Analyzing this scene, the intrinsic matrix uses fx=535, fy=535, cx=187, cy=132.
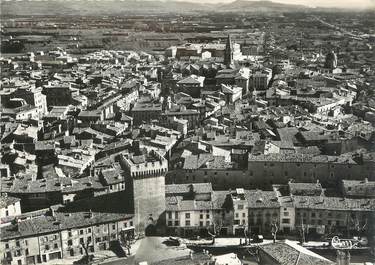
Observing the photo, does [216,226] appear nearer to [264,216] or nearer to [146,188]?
[264,216]

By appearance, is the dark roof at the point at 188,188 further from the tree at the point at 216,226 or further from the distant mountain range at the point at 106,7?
the distant mountain range at the point at 106,7

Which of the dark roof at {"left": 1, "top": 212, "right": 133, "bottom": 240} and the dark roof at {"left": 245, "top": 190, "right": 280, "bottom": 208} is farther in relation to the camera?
the dark roof at {"left": 245, "top": 190, "right": 280, "bottom": 208}

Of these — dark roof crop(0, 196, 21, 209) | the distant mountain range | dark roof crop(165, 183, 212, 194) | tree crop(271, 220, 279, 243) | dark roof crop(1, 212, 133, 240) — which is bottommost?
tree crop(271, 220, 279, 243)

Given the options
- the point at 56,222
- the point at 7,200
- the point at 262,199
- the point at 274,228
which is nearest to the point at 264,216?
the point at 274,228

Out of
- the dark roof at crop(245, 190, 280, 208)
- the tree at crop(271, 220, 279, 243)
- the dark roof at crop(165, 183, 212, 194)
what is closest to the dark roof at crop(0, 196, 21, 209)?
the dark roof at crop(165, 183, 212, 194)

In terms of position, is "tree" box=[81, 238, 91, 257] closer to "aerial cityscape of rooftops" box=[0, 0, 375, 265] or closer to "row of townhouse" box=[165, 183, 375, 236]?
"aerial cityscape of rooftops" box=[0, 0, 375, 265]
